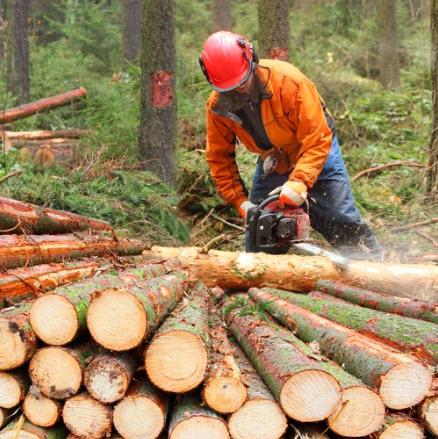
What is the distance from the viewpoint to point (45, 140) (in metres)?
10.1

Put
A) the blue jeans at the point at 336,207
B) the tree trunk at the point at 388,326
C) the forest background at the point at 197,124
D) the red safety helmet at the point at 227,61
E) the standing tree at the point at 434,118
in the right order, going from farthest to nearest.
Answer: the standing tree at the point at 434,118, the forest background at the point at 197,124, the blue jeans at the point at 336,207, the red safety helmet at the point at 227,61, the tree trunk at the point at 388,326

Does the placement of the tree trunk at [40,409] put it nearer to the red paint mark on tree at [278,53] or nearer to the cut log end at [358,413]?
the cut log end at [358,413]

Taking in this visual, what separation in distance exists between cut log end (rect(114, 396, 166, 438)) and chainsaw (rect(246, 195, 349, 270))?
6.68ft

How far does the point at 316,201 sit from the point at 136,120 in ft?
13.1

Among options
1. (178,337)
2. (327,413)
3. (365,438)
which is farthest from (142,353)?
(365,438)

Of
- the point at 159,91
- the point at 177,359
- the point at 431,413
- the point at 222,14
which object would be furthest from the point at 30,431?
the point at 222,14

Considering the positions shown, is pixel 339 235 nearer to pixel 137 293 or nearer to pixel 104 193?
pixel 104 193

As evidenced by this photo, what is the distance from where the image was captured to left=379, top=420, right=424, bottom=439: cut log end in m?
2.32

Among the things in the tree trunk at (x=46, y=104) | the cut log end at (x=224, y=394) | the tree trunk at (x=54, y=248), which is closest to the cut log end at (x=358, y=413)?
the cut log end at (x=224, y=394)

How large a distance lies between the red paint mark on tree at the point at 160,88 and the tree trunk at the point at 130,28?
8166 mm

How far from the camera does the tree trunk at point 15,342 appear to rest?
231 cm

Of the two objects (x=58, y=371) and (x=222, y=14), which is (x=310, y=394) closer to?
(x=58, y=371)

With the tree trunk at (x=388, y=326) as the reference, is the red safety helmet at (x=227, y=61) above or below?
above

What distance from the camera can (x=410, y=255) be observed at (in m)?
4.91
